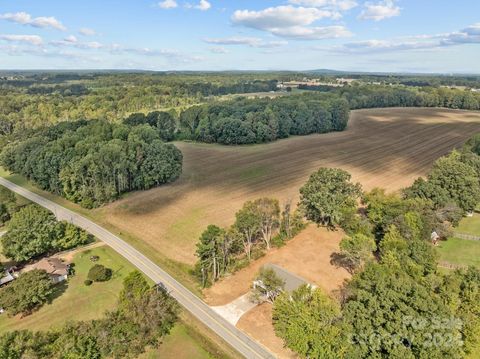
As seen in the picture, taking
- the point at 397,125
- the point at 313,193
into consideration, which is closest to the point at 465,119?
the point at 397,125

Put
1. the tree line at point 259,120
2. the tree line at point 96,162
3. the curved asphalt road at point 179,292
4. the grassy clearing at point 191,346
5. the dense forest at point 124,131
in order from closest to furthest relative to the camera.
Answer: the grassy clearing at point 191,346
the curved asphalt road at point 179,292
the tree line at point 96,162
the dense forest at point 124,131
the tree line at point 259,120

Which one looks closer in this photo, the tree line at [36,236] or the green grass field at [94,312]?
the green grass field at [94,312]

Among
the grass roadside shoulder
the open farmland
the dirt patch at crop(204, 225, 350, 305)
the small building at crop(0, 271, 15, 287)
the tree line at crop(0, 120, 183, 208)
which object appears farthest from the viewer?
the tree line at crop(0, 120, 183, 208)

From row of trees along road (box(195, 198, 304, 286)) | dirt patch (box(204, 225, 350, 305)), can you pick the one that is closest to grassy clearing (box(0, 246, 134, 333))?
row of trees along road (box(195, 198, 304, 286))

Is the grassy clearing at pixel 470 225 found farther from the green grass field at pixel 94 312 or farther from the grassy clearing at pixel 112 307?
the green grass field at pixel 94 312

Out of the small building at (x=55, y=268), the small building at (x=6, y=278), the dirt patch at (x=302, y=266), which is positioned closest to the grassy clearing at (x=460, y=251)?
the dirt patch at (x=302, y=266)

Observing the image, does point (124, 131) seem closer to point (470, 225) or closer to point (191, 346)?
point (191, 346)

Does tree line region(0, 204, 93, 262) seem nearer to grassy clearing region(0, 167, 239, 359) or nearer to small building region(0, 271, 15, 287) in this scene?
small building region(0, 271, 15, 287)
